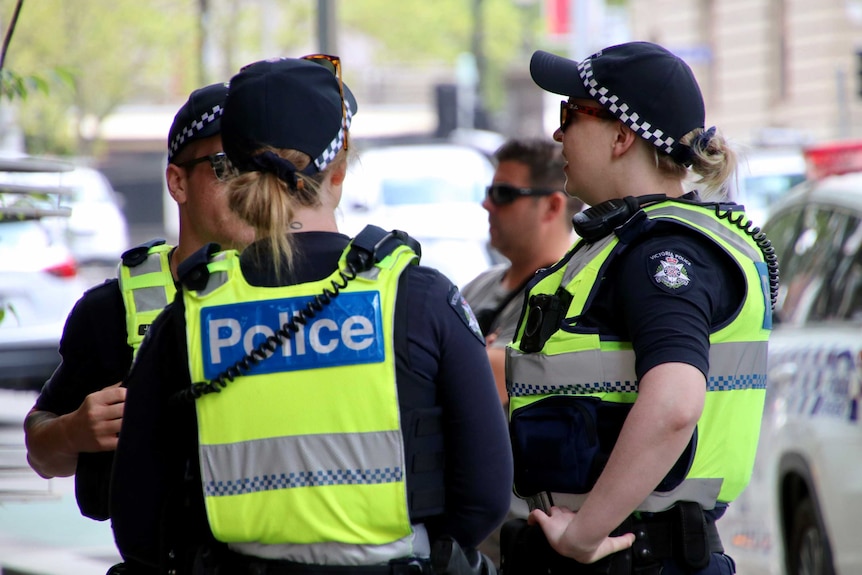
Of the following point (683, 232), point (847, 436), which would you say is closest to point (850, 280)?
point (847, 436)

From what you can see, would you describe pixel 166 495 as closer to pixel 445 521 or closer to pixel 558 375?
pixel 445 521

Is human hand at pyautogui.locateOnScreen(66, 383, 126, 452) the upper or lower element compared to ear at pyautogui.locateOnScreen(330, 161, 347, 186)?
lower

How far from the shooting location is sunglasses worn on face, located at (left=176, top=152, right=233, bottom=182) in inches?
104

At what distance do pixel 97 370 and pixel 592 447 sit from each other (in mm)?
1209

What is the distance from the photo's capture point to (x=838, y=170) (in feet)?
19.8

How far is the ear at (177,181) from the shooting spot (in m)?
3.14

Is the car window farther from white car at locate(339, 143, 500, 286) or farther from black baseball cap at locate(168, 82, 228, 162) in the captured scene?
white car at locate(339, 143, 500, 286)

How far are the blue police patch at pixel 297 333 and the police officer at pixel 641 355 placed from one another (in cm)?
52

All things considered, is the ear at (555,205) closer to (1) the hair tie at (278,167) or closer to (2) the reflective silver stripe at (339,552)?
(1) the hair tie at (278,167)

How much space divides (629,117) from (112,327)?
1301 millimetres

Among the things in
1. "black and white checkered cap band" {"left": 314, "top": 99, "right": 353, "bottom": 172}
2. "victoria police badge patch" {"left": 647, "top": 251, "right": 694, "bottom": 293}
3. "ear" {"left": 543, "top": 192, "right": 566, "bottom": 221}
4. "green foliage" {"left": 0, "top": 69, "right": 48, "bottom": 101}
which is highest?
"green foliage" {"left": 0, "top": 69, "right": 48, "bottom": 101}

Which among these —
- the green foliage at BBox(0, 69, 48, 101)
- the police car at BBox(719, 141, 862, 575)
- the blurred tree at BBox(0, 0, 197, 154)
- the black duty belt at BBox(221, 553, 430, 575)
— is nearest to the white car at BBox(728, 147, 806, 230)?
the blurred tree at BBox(0, 0, 197, 154)

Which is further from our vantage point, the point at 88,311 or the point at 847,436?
the point at 847,436

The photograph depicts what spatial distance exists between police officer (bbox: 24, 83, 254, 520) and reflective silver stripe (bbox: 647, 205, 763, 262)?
933 millimetres
